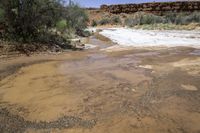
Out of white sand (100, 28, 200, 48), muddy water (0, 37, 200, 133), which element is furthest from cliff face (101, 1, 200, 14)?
muddy water (0, 37, 200, 133)

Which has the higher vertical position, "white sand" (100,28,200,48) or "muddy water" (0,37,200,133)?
"muddy water" (0,37,200,133)

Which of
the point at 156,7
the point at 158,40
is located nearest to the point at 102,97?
the point at 158,40

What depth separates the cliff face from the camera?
5402 centimetres

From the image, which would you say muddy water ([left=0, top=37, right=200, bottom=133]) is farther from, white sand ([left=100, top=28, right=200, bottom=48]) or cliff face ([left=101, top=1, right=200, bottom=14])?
cliff face ([left=101, top=1, right=200, bottom=14])

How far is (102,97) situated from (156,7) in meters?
54.2

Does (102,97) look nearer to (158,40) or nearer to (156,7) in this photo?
(158,40)

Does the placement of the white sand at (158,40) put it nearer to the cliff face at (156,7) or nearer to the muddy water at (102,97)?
the muddy water at (102,97)

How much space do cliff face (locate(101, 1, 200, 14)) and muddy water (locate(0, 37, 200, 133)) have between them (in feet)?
145

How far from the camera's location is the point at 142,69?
35.4 ft

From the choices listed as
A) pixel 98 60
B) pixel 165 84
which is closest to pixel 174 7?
pixel 98 60

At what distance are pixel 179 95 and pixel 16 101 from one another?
3993 millimetres

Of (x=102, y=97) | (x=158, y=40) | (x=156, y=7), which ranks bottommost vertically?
(x=158, y=40)

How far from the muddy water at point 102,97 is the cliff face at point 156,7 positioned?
1744 inches

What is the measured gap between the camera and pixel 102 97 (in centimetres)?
767
